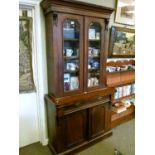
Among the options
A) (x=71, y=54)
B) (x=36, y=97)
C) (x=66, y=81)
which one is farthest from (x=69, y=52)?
(x=36, y=97)

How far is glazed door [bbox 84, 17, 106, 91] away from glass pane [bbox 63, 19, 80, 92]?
0.14 m

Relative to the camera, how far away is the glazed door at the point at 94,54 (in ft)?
7.72

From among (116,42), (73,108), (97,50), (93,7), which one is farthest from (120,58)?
(73,108)

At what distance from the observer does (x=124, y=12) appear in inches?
125

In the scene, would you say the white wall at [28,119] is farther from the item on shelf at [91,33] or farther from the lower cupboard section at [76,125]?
the item on shelf at [91,33]

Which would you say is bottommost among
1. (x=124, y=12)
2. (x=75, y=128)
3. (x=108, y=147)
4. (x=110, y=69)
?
(x=108, y=147)

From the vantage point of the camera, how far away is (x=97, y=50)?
2.54 metres

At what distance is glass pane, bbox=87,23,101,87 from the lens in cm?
245

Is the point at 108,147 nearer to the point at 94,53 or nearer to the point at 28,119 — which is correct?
the point at 28,119

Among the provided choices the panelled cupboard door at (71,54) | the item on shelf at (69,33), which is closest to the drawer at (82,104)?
the panelled cupboard door at (71,54)

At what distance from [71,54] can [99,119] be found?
112 centimetres

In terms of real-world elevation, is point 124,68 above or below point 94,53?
below
